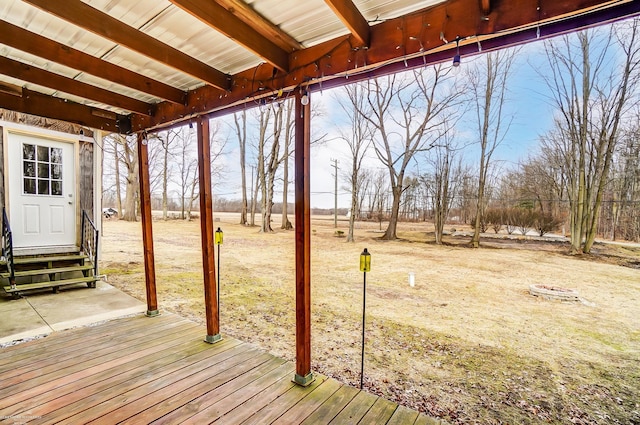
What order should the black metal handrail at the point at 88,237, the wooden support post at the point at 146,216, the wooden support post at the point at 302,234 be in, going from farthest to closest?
1. the black metal handrail at the point at 88,237
2. the wooden support post at the point at 146,216
3. the wooden support post at the point at 302,234

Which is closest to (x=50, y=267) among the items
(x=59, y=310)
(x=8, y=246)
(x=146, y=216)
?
(x=8, y=246)

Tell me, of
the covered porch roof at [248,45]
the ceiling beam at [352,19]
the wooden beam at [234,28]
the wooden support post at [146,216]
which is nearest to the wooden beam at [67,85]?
the covered porch roof at [248,45]

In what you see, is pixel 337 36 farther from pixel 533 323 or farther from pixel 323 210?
pixel 323 210

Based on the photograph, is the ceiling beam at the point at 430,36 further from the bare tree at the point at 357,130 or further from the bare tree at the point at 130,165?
the bare tree at the point at 130,165

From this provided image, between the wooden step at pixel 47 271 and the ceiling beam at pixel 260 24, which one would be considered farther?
the wooden step at pixel 47 271

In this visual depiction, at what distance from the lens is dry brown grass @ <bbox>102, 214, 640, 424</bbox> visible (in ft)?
8.41

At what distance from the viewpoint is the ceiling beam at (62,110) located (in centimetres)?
275

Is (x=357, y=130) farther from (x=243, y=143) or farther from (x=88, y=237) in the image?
(x=88, y=237)

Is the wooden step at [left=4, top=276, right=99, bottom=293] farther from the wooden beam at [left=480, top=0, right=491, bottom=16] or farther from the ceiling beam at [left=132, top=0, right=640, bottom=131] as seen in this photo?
the wooden beam at [left=480, top=0, right=491, bottom=16]

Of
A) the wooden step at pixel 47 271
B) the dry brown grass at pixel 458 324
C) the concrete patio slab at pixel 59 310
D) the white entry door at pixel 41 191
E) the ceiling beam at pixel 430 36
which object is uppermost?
the ceiling beam at pixel 430 36

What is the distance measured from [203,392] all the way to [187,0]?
2.31 m

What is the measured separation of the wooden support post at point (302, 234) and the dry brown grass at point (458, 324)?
85cm

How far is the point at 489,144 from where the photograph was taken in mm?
11188

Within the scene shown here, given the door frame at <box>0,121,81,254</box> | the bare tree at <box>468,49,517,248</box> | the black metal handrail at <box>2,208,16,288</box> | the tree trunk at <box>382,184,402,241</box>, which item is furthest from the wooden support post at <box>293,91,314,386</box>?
the tree trunk at <box>382,184,402,241</box>
